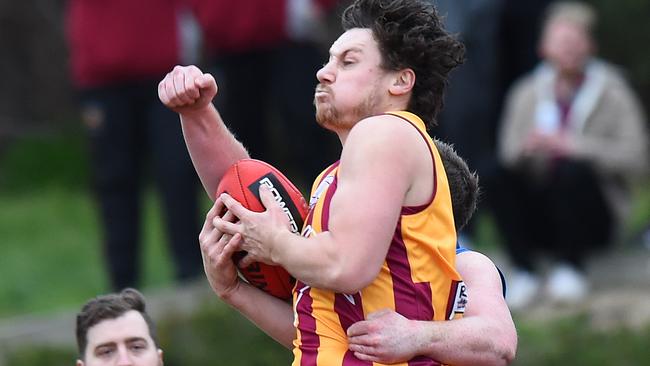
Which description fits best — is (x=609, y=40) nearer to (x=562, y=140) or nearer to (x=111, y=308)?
(x=562, y=140)

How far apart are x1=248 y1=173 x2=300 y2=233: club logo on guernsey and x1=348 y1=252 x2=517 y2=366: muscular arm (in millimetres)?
400

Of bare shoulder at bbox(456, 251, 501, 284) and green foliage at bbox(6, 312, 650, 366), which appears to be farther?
green foliage at bbox(6, 312, 650, 366)

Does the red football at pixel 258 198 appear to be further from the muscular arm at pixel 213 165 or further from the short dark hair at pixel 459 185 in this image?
the short dark hair at pixel 459 185

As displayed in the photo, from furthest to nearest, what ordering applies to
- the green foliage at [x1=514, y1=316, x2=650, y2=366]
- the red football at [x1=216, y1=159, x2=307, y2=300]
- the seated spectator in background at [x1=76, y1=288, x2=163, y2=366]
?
the green foliage at [x1=514, y1=316, x2=650, y2=366], the seated spectator in background at [x1=76, y1=288, x2=163, y2=366], the red football at [x1=216, y1=159, x2=307, y2=300]

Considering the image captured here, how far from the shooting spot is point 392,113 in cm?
464

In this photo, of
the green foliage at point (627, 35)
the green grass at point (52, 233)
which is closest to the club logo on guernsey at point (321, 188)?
the green grass at point (52, 233)

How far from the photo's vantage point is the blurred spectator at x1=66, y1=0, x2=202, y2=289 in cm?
977

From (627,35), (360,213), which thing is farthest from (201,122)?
(627,35)

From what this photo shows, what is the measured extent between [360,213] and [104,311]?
1.35 metres

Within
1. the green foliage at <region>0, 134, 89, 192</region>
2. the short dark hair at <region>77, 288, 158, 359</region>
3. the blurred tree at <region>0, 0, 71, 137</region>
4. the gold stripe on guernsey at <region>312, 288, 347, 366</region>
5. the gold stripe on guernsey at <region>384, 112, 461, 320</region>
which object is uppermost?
the blurred tree at <region>0, 0, 71, 137</region>

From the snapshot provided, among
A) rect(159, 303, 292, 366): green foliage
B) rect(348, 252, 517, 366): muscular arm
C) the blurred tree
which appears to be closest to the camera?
rect(348, 252, 517, 366): muscular arm

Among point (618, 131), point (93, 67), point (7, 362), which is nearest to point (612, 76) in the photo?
point (618, 131)

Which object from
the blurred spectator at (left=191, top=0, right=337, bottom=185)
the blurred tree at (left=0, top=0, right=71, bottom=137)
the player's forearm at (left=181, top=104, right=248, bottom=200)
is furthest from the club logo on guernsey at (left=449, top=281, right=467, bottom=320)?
the blurred tree at (left=0, top=0, right=71, bottom=137)

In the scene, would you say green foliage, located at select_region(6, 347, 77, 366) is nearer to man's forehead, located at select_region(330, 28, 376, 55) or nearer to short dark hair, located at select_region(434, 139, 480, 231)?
short dark hair, located at select_region(434, 139, 480, 231)
